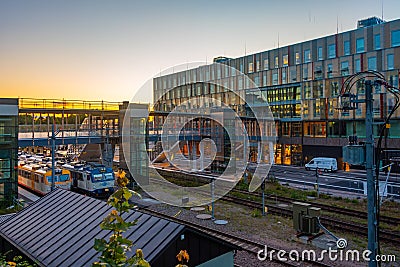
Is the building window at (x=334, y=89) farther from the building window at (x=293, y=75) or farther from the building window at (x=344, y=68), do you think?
the building window at (x=293, y=75)

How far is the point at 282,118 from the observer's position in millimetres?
48750

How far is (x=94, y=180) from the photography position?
22969 millimetres

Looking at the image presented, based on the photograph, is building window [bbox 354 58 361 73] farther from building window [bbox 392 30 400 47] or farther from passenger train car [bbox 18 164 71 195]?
passenger train car [bbox 18 164 71 195]

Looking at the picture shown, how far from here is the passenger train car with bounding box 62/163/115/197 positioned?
75.3ft

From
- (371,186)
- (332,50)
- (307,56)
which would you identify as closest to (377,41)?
(332,50)

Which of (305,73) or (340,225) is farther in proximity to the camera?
(305,73)

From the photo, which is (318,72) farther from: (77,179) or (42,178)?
(42,178)

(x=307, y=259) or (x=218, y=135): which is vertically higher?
(x=218, y=135)

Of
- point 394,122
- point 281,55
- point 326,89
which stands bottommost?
point 394,122

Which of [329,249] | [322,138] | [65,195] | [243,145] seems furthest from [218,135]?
[65,195]

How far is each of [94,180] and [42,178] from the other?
142 inches

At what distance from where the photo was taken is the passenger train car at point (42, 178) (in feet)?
74.7

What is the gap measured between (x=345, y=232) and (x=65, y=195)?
38.6ft

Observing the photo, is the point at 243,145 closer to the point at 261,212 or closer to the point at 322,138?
the point at 322,138
